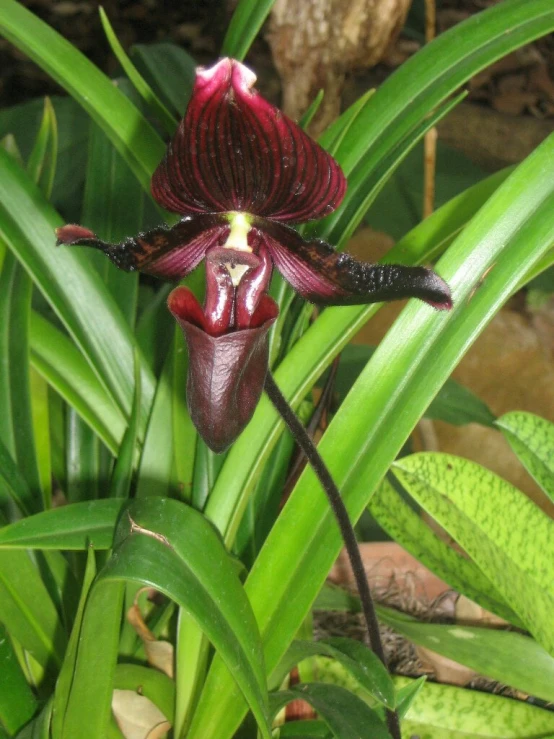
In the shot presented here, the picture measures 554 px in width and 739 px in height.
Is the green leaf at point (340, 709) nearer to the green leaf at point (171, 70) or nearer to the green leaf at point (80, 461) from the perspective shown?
the green leaf at point (80, 461)

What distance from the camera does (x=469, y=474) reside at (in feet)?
2.25

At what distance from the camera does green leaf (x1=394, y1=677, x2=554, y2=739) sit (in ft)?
2.59

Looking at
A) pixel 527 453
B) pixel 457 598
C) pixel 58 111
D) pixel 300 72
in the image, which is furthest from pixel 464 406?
pixel 58 111

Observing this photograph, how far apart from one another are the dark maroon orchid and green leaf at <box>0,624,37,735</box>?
0.30m

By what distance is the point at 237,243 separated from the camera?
608 mm

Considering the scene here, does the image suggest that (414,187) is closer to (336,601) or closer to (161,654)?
(336,601)

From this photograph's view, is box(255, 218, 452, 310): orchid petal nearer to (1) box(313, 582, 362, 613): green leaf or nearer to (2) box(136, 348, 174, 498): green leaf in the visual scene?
(2) box(136, 348, 174, 498): green leaf

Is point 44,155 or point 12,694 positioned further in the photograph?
point 44,155

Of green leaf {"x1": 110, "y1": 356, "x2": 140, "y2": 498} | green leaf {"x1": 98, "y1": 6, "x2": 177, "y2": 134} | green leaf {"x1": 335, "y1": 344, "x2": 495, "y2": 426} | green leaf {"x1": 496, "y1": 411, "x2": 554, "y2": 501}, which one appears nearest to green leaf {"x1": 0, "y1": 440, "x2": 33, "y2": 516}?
green leaf {"x1": 110, "y1": 356, "x2": 140, "y2": 498}

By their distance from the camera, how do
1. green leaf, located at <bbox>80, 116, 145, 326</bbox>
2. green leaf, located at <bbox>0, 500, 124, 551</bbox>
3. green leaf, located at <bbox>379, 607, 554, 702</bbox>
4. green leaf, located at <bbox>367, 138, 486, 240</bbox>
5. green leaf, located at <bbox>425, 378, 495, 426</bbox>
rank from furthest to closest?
green leaf, located at <bbox>367, 138, 486, 240</bbox> → green leaf, located at <bbox>425, 378, 495, 426</bbox> → green leaf, located at <bbox>80, 116, 145, 326</bbox> → green leaf, located at <bbox>379, 607, 554, 702</bbox> → green leaf, located at <bbox>0, 500, 124, 551</bbox>

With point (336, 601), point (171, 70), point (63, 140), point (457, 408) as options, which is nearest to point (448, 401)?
point (457, 408)

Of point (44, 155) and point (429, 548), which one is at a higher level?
point (44, 155)

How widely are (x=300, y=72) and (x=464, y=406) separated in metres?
0.75

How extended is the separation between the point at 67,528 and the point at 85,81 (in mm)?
520
